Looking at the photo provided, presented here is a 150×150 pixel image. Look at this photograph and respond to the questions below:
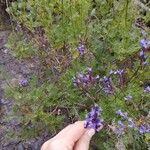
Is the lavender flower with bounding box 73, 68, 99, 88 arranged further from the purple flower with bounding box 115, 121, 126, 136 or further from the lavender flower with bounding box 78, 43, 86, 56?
the purple flower with bounding box 115, 121, 126, 136

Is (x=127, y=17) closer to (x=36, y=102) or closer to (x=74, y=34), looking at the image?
(x=74, y=34)

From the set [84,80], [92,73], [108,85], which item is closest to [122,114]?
[108,85]

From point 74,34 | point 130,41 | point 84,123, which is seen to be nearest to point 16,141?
point 74,34

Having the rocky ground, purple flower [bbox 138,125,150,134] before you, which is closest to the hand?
purple flower [bbox 138,125,150,134]

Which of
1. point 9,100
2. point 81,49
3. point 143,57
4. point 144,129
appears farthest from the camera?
point 9,100

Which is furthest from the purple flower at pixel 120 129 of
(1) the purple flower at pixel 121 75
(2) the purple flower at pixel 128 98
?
(1) the purple flower at pixel 121 75

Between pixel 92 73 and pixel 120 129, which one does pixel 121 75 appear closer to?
pixel 92 73
